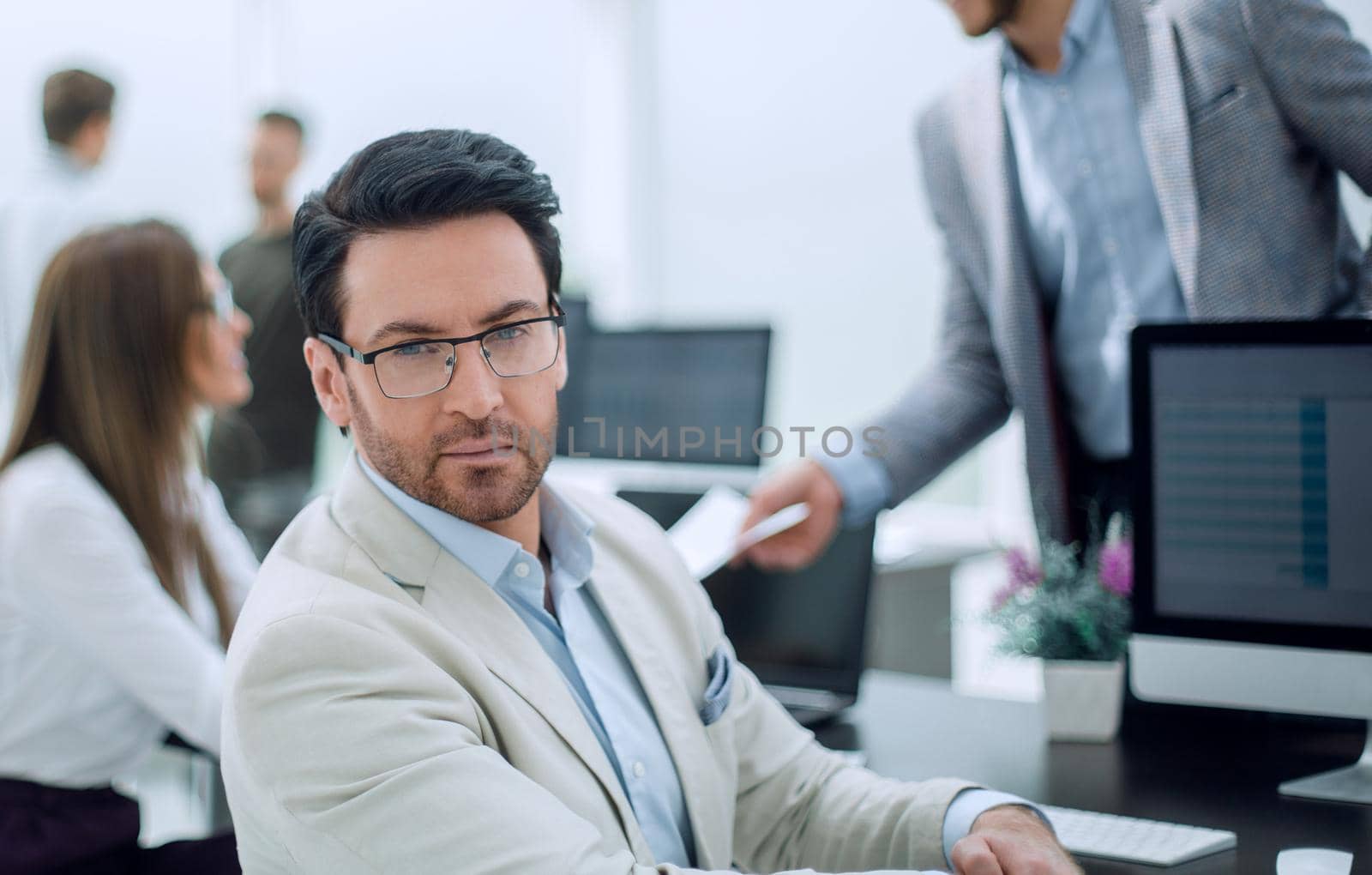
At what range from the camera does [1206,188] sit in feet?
5.66

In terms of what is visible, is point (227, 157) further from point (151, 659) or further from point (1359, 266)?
point (1359, 266)

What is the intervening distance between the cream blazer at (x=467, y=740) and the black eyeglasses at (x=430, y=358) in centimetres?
9

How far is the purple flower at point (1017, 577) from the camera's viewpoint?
1633 mm

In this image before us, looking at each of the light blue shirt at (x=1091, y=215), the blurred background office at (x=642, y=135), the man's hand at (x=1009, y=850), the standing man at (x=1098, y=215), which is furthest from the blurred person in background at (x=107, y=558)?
the blurred background office at (x=642, y=135)

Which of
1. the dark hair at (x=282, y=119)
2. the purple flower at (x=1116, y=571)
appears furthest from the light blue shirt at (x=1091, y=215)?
the dark hair at (x=282, y=119)

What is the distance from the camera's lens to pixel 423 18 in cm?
510

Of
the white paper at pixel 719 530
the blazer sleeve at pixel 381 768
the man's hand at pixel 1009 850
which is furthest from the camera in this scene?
the white paper at pixel 719 530

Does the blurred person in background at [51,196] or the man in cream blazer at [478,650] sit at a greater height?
the blurred person in background at [51,196]

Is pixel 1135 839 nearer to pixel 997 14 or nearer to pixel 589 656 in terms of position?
pixel 589 656

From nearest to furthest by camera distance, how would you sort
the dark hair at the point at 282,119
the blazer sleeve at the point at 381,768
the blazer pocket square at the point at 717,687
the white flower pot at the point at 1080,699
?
1. the blazer sleeve at the point at 381,768
2. the blazer pocket square at the point at 717,687
3. the white flower pot at the point at 1080,699
4. the dark hair at the point at 282,119

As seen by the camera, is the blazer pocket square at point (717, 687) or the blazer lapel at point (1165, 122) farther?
the blazer lapel at point (1165, 122)

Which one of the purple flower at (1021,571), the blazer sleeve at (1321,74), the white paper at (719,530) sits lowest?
the purple flower at (1021,571)

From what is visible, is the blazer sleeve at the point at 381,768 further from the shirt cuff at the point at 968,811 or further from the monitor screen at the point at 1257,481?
the monitor screen at the point at 1257,481

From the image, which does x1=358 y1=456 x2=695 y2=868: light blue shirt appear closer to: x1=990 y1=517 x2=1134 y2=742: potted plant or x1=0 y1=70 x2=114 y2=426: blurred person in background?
x1=990 y1=517 x2=1134 y2=742: potted plant
